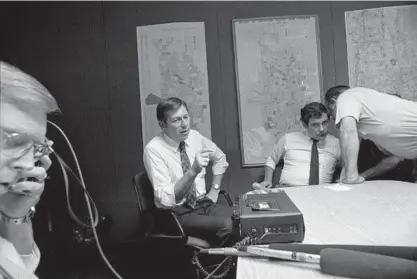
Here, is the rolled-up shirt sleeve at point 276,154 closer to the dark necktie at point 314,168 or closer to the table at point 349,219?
the dark necktie at point 314,168

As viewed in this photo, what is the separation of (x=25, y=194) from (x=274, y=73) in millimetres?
2885

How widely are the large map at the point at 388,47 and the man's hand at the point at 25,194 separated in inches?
126

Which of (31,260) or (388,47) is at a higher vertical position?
(388,47)

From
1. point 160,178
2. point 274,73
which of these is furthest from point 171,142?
point 274,73

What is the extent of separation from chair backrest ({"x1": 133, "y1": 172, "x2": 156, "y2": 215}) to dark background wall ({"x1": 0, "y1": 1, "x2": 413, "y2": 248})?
41.4 inches

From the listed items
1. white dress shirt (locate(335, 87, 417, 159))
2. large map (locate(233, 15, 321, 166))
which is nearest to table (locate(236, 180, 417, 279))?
white dress shirt (locate(335, 87, 417, 159))

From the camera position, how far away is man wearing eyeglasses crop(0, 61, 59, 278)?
0.64m

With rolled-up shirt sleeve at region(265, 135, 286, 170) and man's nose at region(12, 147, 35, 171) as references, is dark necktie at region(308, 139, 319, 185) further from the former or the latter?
man's nose at region(12, 147, 35, 171)

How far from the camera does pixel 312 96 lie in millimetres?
3365

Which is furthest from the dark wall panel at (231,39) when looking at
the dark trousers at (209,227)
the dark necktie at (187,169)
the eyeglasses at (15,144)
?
the eyeglasses at (15,144)

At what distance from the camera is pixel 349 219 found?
4.93 ft

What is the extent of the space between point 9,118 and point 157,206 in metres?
1.74

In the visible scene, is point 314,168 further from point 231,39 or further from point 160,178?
point 231,39

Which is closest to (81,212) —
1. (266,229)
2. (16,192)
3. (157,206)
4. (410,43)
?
(157,206)
